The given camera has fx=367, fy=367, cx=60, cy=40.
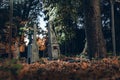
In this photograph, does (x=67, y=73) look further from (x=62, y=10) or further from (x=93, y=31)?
(x=62, y=10)

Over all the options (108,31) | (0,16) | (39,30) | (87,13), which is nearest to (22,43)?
(39,30)

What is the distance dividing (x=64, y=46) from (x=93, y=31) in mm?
36344

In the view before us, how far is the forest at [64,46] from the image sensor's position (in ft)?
41.1

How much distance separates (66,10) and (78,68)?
13.9 metres

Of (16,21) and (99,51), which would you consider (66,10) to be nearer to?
(99,51)

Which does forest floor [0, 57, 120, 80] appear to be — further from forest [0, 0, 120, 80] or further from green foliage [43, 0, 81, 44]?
green foliage [43, 0, 81, 44]

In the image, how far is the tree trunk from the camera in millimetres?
19812

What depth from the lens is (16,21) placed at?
54281mm

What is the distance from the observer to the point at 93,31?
66.1 feet

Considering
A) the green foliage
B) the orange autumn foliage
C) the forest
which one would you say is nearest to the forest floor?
the forest

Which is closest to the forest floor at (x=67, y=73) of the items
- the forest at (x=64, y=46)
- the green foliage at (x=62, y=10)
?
the forest at (x=64, y=46)

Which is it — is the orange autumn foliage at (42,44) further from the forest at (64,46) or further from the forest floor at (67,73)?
the forest floor at (67,73)

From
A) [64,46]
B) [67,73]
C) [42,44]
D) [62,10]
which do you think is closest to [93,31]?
[62,10]

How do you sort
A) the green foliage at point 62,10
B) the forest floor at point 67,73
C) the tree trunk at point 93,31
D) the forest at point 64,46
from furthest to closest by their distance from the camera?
the green foliage at point 62,10 → the tree trunk at point 93,31 → the forest at point 64,46 → the forest floor at point 67,73
